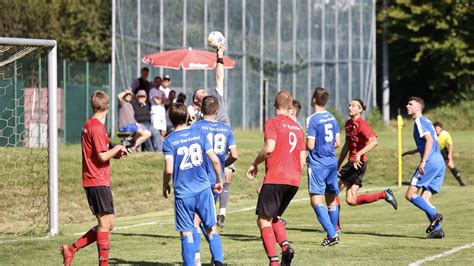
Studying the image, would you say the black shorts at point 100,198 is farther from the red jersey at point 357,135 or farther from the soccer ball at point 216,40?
the red jersey at point 357,135

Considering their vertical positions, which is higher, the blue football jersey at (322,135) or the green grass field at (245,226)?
the blue football jersey at (322,135)

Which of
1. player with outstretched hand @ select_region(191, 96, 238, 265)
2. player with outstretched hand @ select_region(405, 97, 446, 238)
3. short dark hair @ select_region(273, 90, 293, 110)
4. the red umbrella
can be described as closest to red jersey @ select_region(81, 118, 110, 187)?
player with outstretched hand @ select_region(191, 96, 238, 265)

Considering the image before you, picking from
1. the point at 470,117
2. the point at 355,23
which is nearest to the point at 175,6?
the point at 355,23

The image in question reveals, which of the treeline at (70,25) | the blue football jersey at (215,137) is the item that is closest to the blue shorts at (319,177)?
the blue football jersey at (215,137)

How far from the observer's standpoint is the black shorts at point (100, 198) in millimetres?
12375

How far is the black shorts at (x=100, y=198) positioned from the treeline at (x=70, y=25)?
38325 mm

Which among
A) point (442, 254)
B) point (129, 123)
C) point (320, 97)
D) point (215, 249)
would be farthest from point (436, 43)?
point (215, 249)

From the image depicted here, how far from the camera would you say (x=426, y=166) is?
16.4 m

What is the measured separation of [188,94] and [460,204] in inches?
695

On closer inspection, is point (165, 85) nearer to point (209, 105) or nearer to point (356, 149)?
point (356, 149)

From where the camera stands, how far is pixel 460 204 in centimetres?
2195

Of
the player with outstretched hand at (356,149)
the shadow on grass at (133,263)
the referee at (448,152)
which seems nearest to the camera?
the shadow on grass at (133,263)

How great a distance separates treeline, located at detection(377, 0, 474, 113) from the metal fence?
2.73 m

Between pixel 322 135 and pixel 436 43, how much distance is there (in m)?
40.8
